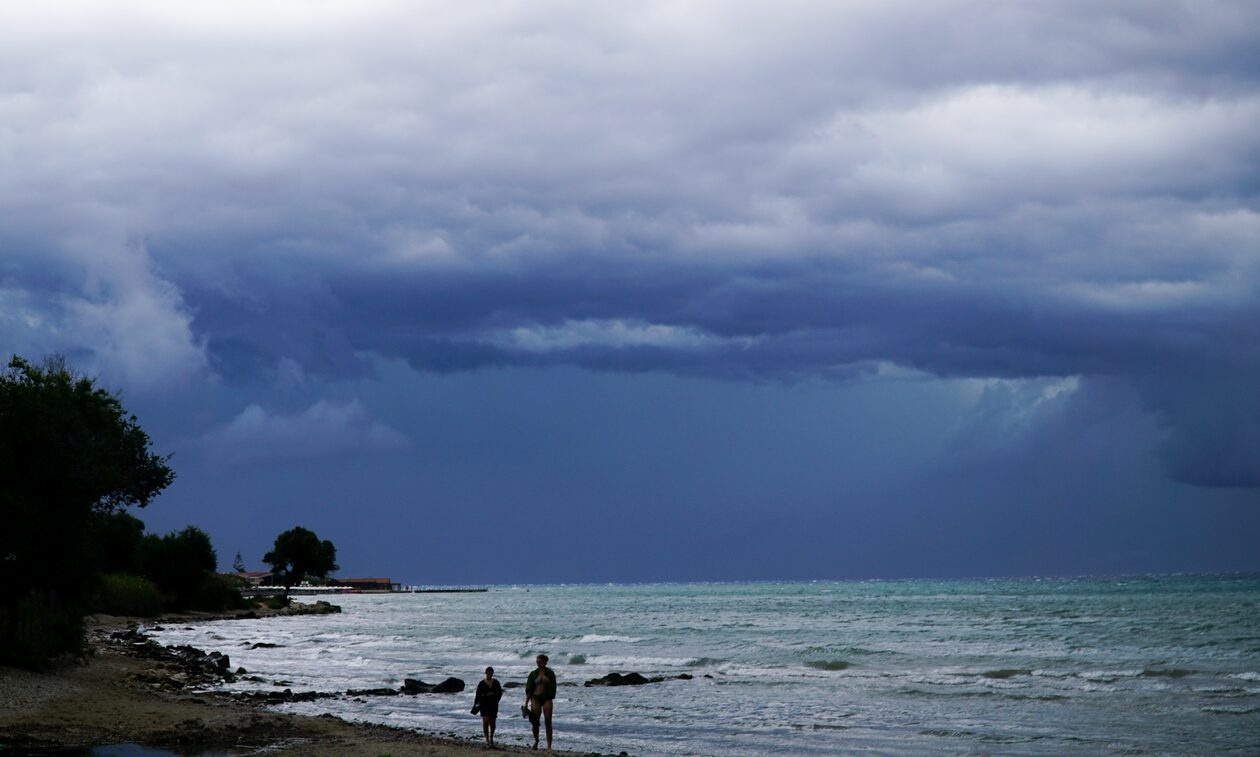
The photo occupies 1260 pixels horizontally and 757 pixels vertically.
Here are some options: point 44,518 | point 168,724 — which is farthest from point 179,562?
point 168,724

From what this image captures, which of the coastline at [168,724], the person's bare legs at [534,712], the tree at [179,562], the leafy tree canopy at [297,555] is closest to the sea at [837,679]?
the person's bare legs at [534,712]

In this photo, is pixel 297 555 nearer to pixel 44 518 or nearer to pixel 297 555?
pixel 297 555

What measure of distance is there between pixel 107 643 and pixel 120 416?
25329 mm

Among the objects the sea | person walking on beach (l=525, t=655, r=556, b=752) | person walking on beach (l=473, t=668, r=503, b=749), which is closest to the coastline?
person walking on beach (l=473, t=668, r=503, b=749)

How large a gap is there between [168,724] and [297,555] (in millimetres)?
169576

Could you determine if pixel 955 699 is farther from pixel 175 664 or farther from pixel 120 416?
pixel 120 416

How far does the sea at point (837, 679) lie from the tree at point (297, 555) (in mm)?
107513

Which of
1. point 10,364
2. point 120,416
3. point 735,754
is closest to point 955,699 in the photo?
point 735,754

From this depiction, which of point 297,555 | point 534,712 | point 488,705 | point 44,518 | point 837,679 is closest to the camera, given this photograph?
point 534,712

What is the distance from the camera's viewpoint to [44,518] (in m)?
38.6

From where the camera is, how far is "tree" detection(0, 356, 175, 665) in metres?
36.6

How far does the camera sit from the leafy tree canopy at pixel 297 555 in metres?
190

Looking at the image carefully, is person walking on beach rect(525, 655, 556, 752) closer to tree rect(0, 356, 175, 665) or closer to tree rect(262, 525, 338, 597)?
tree rect(0, 356, 175, 665)

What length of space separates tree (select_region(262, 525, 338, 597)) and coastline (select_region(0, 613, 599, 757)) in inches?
6122
